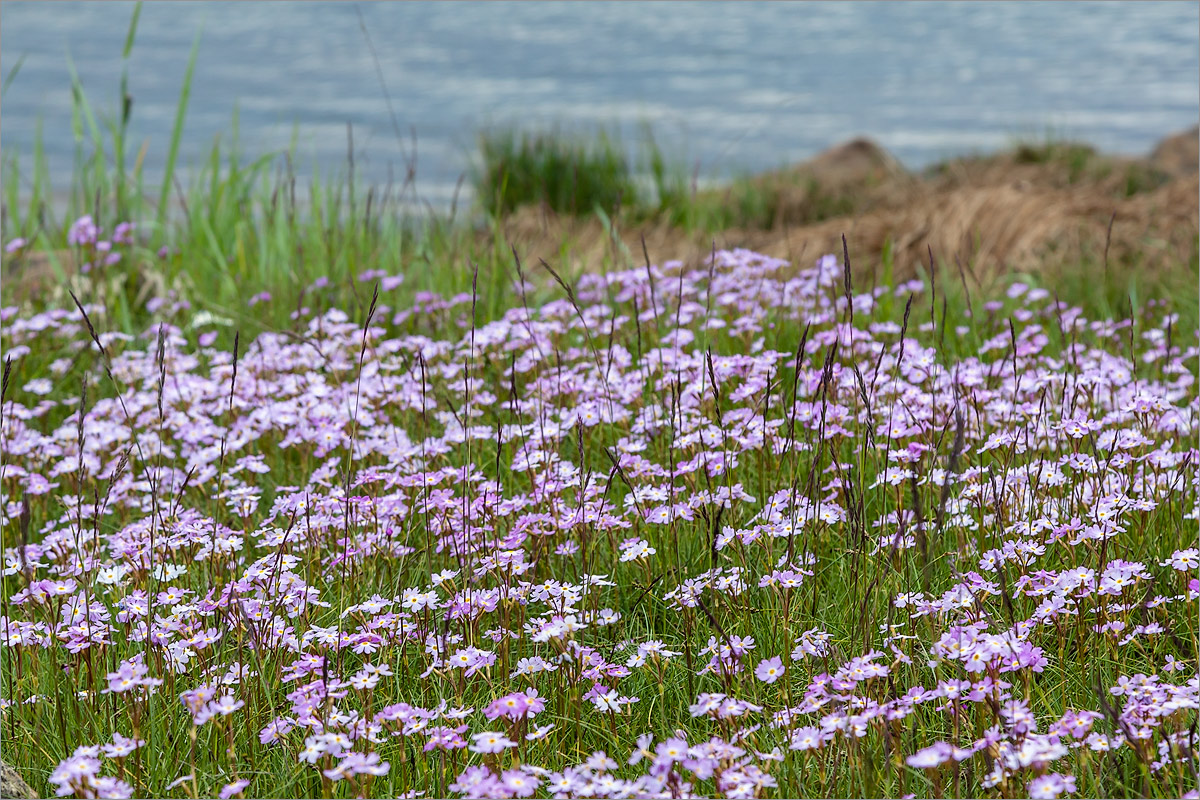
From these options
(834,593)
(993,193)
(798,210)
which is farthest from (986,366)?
(798,210)

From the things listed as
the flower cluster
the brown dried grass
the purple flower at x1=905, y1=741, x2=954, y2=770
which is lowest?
the flower cluster

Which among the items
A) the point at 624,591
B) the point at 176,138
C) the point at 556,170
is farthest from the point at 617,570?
the point at 556,170

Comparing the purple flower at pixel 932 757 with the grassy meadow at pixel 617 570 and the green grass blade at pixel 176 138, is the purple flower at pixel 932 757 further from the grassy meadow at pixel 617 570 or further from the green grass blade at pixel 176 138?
the green grass blade at pixel 176 138

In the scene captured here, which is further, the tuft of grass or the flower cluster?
the tuft of grass

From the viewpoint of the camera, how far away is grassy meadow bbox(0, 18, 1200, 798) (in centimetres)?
228

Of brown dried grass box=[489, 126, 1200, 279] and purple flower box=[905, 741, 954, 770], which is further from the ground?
brown dried grass box=[489, 126, 1200, 279]

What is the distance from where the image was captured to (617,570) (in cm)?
317

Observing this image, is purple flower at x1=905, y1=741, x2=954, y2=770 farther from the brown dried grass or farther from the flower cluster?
the brown dried grass

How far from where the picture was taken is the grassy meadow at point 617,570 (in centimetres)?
228

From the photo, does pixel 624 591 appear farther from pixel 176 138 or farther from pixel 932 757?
pixel 176 138

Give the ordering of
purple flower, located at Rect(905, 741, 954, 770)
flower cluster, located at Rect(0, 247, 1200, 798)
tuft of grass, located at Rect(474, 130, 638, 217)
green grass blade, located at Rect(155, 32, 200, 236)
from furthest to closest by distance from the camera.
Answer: tuft of grass, located at Rect(474, 130, 638, 217) → green grass blade, located at Rect(155, 32, 200, 236) → flower cluster, located at Rect(0, 247, 1200, 798) → purple flower, located at Rect(905, 741, 954, 770)

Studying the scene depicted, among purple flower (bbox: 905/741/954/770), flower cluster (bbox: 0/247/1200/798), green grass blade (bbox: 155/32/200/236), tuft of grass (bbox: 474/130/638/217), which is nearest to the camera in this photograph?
purple flower (bbox: 905/741/954/770)

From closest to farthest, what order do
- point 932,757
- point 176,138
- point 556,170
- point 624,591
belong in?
point 932,757
point 624,591
point 176,138
point 556,170

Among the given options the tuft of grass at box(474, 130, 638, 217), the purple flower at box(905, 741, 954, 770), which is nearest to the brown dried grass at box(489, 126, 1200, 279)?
the tuft of grass at box(474, 130, 638, 217)
